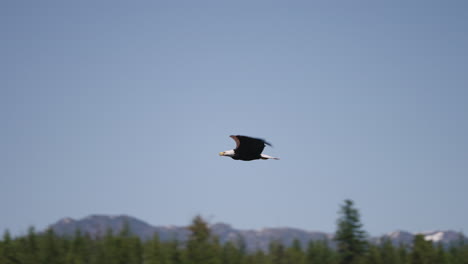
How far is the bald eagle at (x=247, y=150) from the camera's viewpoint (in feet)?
86.1

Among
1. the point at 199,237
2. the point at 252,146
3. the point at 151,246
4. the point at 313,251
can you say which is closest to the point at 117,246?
the point at 151,246

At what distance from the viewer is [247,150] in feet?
89.5

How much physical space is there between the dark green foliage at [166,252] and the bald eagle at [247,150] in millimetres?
55904

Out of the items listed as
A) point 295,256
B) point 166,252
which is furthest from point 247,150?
point 295,256

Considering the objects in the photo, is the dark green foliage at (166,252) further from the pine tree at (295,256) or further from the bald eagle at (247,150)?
the bald eagle at (247,150)

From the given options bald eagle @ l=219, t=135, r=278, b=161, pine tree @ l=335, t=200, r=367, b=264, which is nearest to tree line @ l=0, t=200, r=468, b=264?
pine tree @ l=335, t=200, r=367, b=264

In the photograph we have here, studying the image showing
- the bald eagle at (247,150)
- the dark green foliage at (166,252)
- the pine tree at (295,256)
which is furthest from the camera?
the pine tree at (295,256)

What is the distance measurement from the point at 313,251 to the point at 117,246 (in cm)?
2881

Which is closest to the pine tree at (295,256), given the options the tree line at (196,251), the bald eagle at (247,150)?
the tree line at (196,251)

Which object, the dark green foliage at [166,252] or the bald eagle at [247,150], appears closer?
the bald eagle at [247,150]

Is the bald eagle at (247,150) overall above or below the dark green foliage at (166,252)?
below

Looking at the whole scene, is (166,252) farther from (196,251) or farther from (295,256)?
(295,256)

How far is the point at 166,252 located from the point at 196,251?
4.40 m

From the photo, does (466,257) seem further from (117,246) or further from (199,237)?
(117,246)
